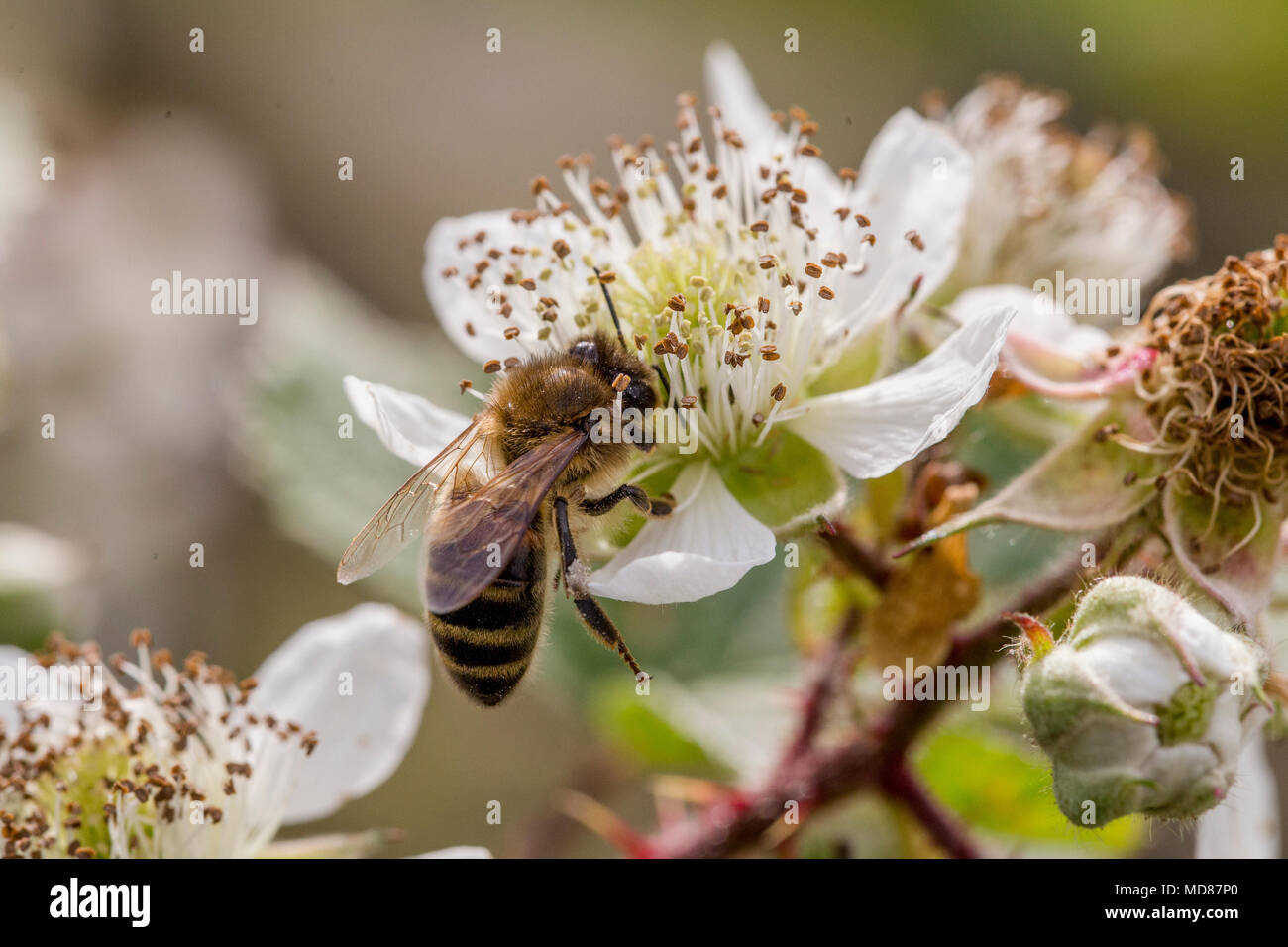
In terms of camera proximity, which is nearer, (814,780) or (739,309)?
(739,309)

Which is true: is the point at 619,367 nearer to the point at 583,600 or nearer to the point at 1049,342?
the point at 583,600

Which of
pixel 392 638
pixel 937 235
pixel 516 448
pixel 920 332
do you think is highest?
pixel 937 235

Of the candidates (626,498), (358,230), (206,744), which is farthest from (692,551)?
(358,230)

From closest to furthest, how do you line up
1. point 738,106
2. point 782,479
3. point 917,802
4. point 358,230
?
1. point 782,479
2. point 917,802
3. point 738,106
4. point 358,230

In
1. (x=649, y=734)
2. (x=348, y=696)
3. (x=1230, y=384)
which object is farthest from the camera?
(x=649, y=734)

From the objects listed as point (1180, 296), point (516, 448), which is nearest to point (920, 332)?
point (1180, 296)

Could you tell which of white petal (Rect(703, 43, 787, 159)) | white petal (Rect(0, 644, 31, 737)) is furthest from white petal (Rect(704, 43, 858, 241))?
white petal (Rect(0, 644, 31, 737))

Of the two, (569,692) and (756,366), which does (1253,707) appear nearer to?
(756,366)

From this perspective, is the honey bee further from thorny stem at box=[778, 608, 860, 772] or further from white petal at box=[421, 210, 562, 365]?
thorny stem at box=[778, 608, 860, 772]
